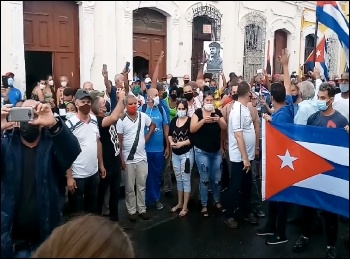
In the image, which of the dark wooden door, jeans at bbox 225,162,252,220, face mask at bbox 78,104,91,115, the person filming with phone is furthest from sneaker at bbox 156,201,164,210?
the dark wooden door

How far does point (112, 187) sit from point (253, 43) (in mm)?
12047

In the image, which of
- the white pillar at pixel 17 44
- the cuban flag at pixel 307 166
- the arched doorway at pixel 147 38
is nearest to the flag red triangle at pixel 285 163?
the cuban flag at pixel 307 166

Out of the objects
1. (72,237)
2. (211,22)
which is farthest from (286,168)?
(211,22)

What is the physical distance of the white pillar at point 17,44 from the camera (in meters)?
9.51

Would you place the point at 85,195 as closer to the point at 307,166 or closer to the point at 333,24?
the point at 307,166

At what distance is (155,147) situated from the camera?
18.3 feet

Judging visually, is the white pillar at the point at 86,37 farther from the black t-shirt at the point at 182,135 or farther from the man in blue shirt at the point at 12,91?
the black t-shirt at the point at 182,135

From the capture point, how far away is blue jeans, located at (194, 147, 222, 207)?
5262 mm

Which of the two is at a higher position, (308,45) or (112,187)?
(308,45)

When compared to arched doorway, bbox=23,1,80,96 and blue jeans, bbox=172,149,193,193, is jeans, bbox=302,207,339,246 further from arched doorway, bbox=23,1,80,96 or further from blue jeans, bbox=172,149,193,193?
arched doorway, bbox=23,1,80,96

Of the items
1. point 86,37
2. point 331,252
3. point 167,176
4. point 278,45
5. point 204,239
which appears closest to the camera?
point 331,252

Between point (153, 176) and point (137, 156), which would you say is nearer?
point (137, 156)

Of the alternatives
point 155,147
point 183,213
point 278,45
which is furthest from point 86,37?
point 278,45

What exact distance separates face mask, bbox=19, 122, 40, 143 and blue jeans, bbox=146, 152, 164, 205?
2.74 meters
